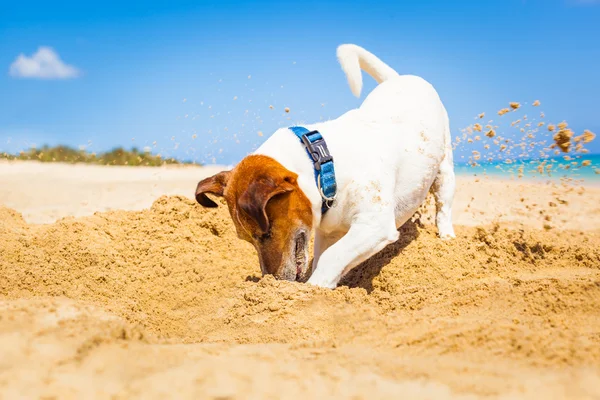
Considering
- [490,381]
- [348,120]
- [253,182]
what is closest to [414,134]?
[348,120]

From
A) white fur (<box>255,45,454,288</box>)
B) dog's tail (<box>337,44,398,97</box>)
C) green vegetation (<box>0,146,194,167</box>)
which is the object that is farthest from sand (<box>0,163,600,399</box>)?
green vegetation (<box>0,146,194,167</box>)

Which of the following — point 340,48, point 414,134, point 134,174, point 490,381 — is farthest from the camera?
point 134,174

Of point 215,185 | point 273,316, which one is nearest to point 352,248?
point 273,316

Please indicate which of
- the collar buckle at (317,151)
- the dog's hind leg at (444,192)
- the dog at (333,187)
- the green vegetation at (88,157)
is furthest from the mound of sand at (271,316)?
the green vegetation at (88,157)

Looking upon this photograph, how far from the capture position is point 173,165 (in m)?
14.4

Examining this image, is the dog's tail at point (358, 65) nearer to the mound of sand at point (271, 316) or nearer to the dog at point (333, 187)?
the dog at point (333, 187)

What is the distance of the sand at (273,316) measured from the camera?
5.64 ft

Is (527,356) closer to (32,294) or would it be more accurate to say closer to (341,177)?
(341,177)

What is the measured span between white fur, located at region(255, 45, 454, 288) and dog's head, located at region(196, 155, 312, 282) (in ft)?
0.33

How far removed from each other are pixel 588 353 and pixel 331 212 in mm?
1737

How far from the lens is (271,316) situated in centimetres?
296

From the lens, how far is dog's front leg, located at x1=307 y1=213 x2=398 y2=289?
329 centimetres

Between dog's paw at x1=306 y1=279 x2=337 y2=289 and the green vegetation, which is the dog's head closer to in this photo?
dog's paw at x1=306 y1=279 x2=337 y2=289

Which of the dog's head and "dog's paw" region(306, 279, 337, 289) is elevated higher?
the dog's head
